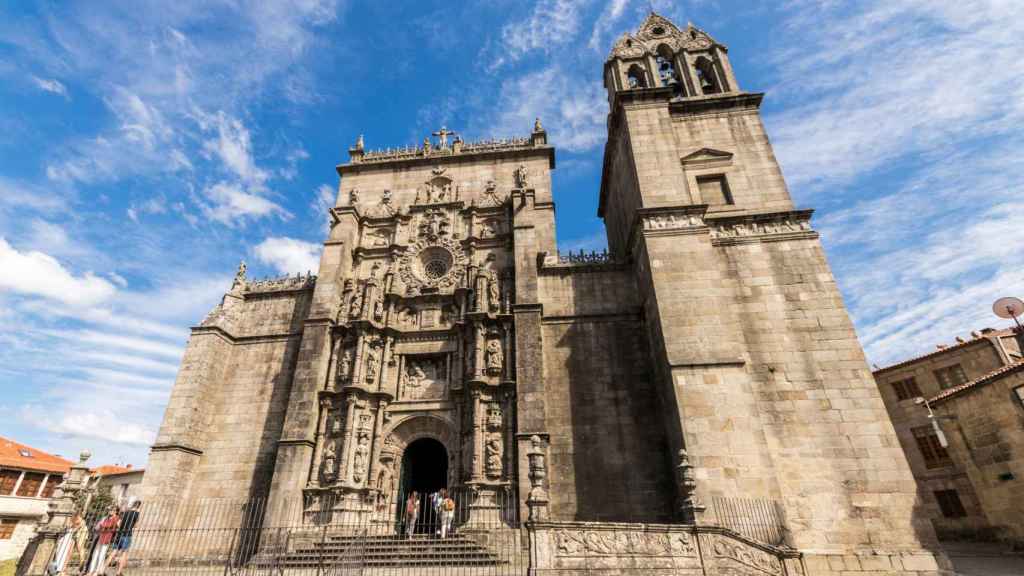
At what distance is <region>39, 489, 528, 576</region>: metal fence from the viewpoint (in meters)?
11.0

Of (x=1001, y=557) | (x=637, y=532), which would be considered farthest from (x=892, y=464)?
(x=1001, y=557)

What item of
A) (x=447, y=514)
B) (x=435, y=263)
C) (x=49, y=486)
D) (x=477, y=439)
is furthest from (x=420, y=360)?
(x=49, y=486)

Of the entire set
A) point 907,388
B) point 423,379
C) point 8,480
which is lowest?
point 8,480

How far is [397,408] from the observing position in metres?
16.4

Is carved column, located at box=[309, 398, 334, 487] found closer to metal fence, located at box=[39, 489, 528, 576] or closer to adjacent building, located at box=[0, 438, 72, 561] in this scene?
metal fence, located at box=[39, 489, 528, 576]

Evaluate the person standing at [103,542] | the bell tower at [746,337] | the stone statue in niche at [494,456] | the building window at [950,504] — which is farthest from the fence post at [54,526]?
the building window at [950,504]

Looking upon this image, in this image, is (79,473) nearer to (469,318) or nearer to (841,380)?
(469,318)

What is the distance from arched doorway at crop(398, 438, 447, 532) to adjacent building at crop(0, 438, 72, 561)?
25071 mm

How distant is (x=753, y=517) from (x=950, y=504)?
1684 cm

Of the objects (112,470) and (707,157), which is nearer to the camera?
(707,157)

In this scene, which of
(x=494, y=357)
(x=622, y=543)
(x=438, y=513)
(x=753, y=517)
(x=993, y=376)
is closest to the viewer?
(x=622, y=543)

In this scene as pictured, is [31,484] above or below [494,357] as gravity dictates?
below

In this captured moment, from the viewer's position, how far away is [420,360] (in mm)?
17422

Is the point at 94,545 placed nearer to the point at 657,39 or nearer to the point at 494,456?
the point at 494,456
